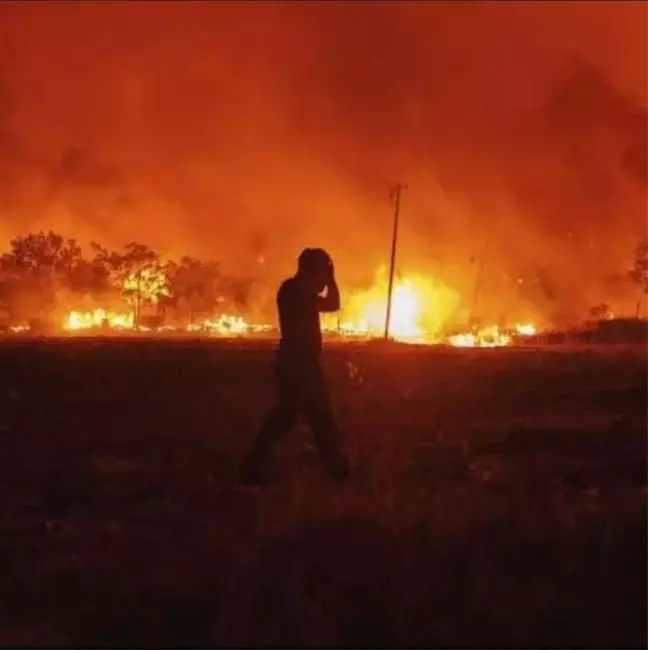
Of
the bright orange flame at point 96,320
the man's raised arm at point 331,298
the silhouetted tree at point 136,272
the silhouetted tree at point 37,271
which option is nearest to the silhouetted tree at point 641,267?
the silhouetted tree at point 136,272

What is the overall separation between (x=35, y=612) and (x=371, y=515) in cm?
199

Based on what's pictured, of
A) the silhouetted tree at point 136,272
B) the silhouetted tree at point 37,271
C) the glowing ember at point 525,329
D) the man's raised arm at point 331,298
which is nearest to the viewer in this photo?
the man's raised arm at point 331,298

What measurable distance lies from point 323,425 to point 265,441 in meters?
0.43

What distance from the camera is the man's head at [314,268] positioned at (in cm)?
821

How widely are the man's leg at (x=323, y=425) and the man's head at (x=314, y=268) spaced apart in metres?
0.69

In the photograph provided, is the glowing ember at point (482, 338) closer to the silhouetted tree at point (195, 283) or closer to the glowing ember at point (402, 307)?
the glowing ember at point (402, 307)

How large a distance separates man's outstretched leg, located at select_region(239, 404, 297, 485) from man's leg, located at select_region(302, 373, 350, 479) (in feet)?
0.52

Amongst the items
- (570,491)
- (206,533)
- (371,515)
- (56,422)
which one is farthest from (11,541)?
(56,422)

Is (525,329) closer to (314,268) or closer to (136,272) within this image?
(136,272)

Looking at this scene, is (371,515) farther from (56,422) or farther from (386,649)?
(56,422)

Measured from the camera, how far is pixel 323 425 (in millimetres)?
8008

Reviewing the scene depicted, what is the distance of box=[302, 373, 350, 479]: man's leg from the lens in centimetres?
793

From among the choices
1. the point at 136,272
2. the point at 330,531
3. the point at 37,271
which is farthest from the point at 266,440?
the point at 136,272

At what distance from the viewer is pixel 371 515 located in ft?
20.5
